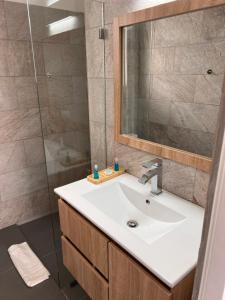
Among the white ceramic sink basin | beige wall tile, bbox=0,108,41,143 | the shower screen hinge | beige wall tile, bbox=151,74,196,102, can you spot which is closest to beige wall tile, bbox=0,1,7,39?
beige wall tile, bbox=0,108,41,143

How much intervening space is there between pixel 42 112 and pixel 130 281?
4.83ft

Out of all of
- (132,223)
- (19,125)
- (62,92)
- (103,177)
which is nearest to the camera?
(132,223)

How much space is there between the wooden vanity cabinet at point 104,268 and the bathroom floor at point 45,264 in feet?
1.07

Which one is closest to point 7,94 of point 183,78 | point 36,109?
point 36,109

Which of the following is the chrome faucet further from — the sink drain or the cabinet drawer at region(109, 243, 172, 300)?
the cabinet drawer at region(109, 243, 172, 300)

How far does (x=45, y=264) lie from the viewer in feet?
6.47

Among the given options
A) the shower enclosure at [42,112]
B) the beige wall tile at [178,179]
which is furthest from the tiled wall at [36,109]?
the beige wall tile at [178,179]

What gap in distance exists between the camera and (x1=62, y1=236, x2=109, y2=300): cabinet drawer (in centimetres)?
126

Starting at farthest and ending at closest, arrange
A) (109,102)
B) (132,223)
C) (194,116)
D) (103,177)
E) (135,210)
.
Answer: (109,102)
(103,177)
(135,210)
(132,223)
(194,116)

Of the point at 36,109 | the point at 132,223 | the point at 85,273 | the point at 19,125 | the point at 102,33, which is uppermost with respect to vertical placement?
the point at 102,33

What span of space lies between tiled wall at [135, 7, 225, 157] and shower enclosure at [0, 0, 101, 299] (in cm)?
69

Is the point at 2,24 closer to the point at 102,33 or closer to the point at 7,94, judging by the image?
the point at 7,94

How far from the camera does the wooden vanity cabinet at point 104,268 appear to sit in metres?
0.89

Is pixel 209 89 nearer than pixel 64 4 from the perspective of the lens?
Yes
